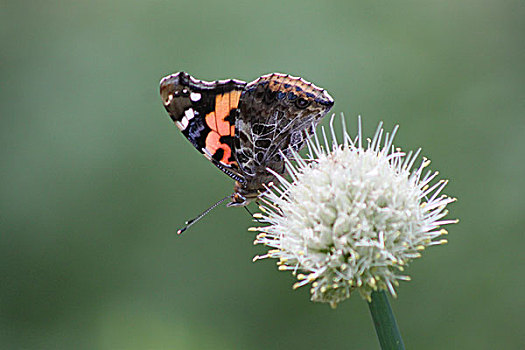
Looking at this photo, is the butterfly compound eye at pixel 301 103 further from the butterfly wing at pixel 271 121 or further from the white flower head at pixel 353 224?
the white flower head at pixel 353 224

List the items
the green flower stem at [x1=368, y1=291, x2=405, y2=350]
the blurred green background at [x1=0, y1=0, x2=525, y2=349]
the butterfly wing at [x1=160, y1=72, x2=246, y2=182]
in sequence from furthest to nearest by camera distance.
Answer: the blurred green background at [x1=0, y1=0, x2=525, y2=349] → the butterfly wing at [x1=160, y1=72, x2=246, y2=182] → the green flower stem at [x1=368, y1=291, x2=405, y2=350]

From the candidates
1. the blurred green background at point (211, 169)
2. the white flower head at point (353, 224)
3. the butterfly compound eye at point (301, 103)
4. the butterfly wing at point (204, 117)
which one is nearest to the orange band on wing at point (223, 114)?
the butterfly wing at point (204, 117)

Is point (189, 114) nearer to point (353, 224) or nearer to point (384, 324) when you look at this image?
point (353, 224)

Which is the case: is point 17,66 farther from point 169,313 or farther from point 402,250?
point 402,250

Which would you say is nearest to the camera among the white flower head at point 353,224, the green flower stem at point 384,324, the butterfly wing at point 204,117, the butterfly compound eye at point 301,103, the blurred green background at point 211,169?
the green flower stem at point 384,324

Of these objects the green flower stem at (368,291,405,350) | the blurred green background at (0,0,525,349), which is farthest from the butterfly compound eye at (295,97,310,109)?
the blurred green background at (0,0,525,349)

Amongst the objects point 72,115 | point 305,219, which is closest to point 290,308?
point 305,219

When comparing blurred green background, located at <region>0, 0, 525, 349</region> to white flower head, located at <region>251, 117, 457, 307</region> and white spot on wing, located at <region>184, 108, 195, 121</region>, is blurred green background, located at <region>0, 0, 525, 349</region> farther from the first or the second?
white flower head, located at <region>251, 117, 457, 307</region>
